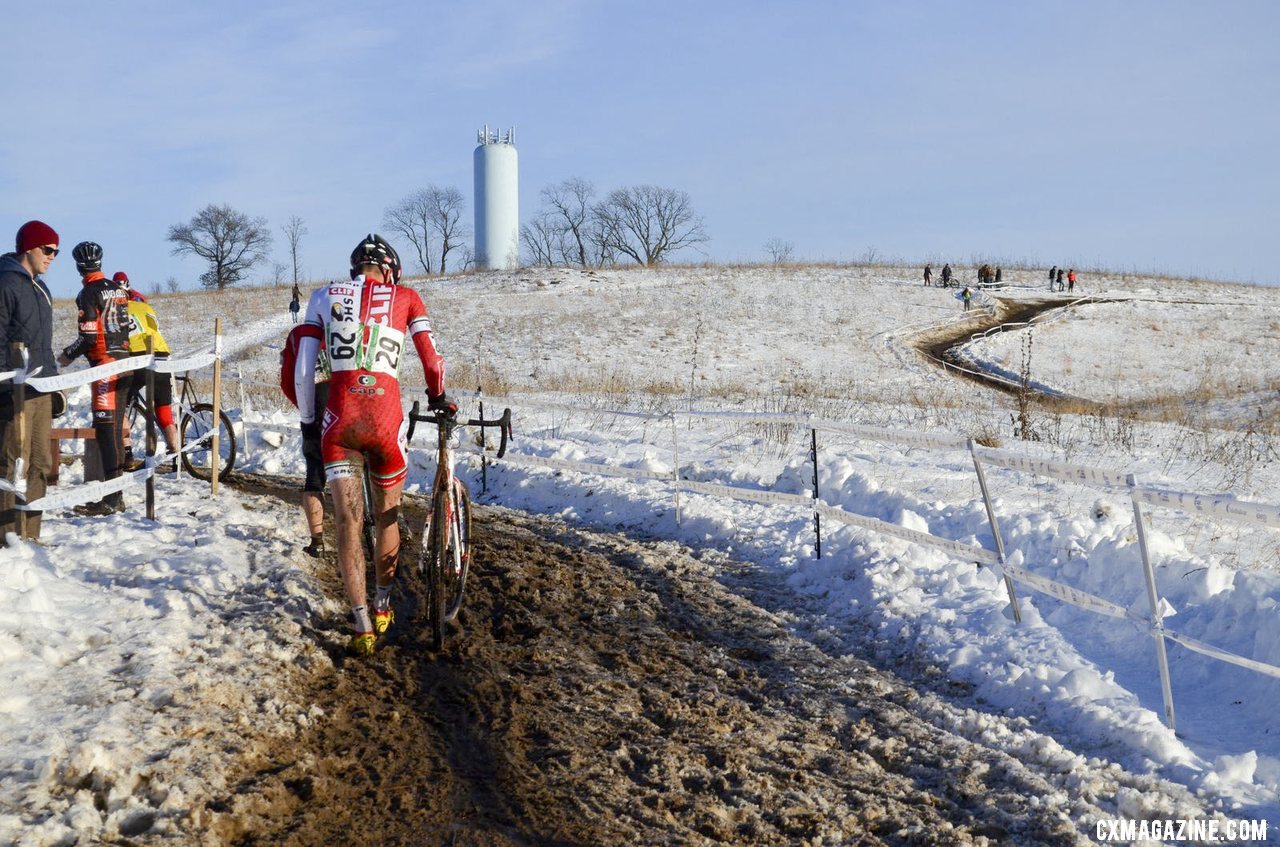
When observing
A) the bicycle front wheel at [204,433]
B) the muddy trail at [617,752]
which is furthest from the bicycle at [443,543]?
the bicycle front wheel at [204,433]

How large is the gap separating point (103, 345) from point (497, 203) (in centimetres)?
6881

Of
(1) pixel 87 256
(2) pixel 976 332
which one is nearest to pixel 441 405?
(1) pixel 87 256

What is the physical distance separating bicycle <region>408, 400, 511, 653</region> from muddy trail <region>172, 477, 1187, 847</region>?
0.24 meters

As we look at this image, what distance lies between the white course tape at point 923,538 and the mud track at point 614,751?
118cm

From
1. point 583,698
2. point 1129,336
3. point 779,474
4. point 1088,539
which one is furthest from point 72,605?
point 1129,336

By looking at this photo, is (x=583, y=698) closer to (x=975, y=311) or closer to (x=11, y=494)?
(x=11, y=494)

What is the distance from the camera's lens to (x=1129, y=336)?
1988 inches

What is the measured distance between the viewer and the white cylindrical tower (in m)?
75.6

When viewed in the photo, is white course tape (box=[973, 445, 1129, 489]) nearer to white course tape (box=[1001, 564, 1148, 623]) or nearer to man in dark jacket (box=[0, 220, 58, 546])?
white course tape (box=[1001, 564, 1148, 623])

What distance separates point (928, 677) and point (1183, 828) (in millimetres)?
2103

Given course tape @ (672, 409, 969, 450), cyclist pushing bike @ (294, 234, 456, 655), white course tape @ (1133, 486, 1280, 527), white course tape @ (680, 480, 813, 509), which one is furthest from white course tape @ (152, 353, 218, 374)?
white course tape @ (1133, 486, 1280, 527)

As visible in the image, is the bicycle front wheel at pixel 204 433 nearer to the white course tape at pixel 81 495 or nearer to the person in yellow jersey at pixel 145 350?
the person in yellow jersey at pixel 145 350

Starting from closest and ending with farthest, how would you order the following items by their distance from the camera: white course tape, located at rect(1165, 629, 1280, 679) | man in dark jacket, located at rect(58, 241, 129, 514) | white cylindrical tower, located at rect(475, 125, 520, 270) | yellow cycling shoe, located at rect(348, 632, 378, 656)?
white course tape, located at rect(1165, 629, 1280, 679) → yellow cycling shoe, located at rect(348, 632, 378, 656) → man in dark jacket, located at rect(58, 241, 129, 514) → white cylindrical tower, located at rect(475, 125, 520, 270)

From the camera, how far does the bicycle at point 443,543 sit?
6172 millimetres
